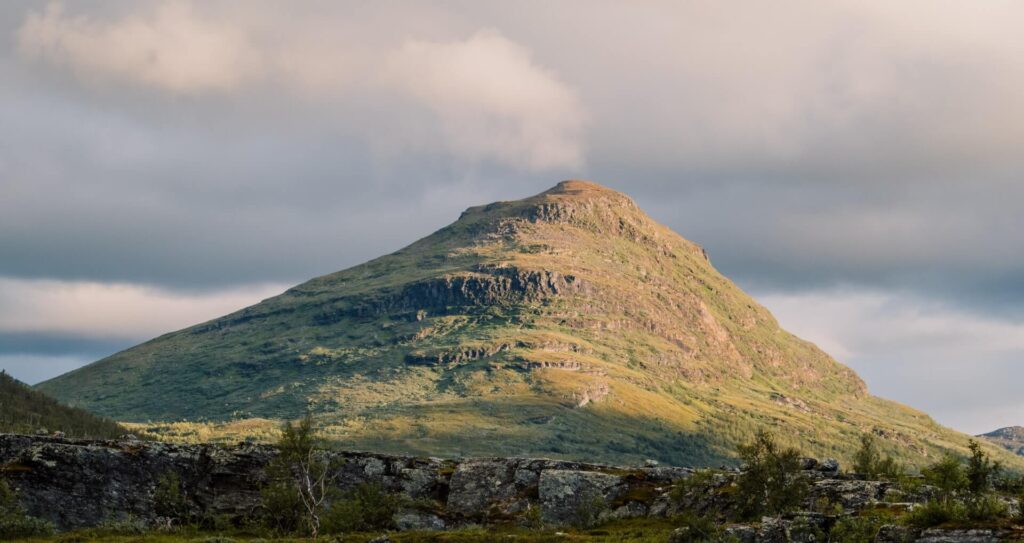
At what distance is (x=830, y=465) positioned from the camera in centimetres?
7888

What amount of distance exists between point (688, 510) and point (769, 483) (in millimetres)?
7179

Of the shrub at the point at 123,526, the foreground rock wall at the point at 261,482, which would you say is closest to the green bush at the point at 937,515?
the foreground rock wall at the point at 261,482

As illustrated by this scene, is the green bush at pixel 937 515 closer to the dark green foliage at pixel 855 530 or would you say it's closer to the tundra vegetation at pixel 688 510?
the tundra vegetation at pixel 688 510

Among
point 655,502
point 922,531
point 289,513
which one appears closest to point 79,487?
point 289,513

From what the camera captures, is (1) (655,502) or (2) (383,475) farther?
(2) (383,475)

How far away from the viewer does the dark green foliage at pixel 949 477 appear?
191ft

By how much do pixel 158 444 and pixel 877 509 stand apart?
5639cm

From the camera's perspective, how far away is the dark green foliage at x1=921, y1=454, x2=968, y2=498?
58312 mm

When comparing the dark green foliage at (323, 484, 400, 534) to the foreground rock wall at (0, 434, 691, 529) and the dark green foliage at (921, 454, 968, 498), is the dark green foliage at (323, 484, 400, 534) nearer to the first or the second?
the foreground rock wall at (0, 434, 691, 529)

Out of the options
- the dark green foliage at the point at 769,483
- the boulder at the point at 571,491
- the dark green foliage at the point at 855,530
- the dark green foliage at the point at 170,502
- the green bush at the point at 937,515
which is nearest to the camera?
the green bush at the point at 937,515

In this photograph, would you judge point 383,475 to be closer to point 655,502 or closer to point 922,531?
point 655,502

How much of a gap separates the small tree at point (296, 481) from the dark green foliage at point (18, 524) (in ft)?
49.2

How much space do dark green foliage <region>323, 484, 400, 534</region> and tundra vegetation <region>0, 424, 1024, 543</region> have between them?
10 centimetres

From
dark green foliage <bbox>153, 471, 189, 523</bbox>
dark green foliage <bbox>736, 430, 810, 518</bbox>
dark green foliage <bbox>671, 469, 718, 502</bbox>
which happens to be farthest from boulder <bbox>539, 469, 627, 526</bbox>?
dark green foliage <bbox>153, 471, 189, 523</bbox>
